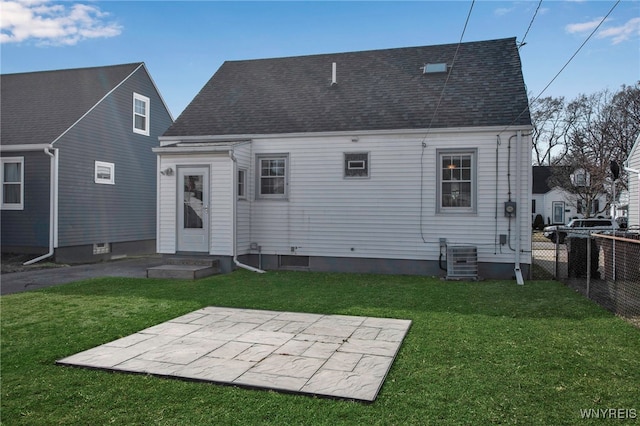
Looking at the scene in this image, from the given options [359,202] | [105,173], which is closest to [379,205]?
[359,202]

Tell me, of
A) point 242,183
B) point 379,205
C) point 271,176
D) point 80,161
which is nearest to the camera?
point 379,205

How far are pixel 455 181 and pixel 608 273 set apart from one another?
3530mm

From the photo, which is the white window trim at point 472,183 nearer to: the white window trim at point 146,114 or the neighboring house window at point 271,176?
the neighboring house window at point 271,176

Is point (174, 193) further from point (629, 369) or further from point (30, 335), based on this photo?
point (629, 369)

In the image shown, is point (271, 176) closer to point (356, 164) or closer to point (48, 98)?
point (356, 164)

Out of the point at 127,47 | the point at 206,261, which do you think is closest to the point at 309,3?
the point at 206,261

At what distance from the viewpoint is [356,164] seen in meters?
10.9

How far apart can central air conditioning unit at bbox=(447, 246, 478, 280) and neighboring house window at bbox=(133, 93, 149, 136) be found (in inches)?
479

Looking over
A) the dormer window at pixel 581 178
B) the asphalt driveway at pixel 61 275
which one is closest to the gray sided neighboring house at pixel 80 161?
the asphalt driveway at pixel 61 275

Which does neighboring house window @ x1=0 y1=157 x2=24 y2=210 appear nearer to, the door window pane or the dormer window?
the door window pane

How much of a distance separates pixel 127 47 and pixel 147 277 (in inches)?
452

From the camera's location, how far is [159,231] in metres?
→ 11.1

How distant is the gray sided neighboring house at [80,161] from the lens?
12.9 metres

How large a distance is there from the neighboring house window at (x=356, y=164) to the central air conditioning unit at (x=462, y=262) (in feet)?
9.11
